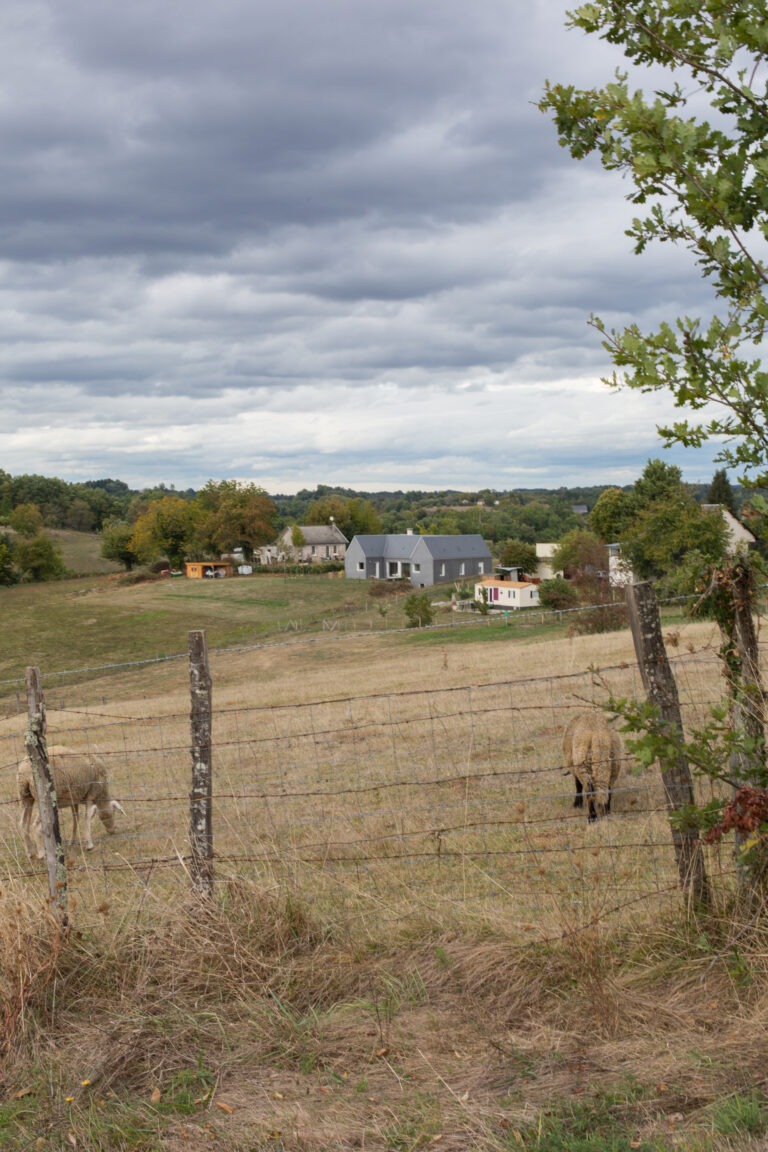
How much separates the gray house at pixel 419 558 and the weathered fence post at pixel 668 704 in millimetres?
91516

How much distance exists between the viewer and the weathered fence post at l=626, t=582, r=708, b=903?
18.5 ft

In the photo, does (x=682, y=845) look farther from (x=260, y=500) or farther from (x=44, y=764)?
(x=260, y=500)

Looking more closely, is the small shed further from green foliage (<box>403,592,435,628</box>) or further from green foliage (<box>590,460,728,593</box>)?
green foliage (<box>403,592,435,628</box>)

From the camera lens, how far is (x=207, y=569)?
107m

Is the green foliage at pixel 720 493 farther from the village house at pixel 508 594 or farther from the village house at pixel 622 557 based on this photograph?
the village house at pixel 508 594

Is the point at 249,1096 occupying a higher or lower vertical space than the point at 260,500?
lower

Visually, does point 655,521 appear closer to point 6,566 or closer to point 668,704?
point 668,704

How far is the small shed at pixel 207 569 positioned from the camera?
106m

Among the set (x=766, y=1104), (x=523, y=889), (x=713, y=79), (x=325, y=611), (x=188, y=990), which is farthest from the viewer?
(x=325, y=611)

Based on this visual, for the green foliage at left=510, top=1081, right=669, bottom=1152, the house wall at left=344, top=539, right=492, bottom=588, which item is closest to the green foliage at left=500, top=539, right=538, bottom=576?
the house wall at left=344, top=539, right=492, bottom=588

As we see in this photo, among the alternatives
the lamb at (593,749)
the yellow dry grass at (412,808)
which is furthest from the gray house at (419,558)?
the lamb at (593,749)

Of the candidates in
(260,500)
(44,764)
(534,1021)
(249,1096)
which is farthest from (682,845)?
(260,500)

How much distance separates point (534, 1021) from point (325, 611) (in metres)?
66.3

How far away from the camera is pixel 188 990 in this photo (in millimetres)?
5488
